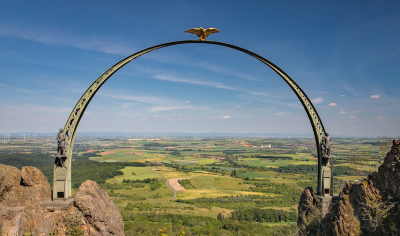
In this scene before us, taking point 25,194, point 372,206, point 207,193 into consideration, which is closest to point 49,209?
point 25,194

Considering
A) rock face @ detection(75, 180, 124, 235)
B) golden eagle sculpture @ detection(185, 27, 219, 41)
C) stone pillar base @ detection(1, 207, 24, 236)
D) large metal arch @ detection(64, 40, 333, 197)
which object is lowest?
rock face @ detection(75, 180, 124, 235)

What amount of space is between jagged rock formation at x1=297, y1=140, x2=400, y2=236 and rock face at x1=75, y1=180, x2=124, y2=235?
8280 mm

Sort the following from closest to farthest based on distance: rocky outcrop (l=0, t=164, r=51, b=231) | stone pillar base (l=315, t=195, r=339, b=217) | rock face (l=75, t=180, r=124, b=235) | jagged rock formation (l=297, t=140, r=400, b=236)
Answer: jagged rock formation (l=297, t=140, r=400, b=236)
rocky outcrop (l=0, t=164, r=51, b=231)
rock face (l=75, t=180, r=124, b=235)
stone pillar base (l=315, t=195, r=339, b=217)

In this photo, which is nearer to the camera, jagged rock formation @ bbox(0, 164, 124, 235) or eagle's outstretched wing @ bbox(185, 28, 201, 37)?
jagged rock formation @ bbox(0, 164, 124, 235)

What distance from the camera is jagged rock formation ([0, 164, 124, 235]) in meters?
8.03

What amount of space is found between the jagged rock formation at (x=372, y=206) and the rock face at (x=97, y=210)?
8.28m

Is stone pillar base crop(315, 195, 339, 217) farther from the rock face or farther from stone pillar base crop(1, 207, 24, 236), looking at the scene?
stone pillar base crop(1, 207, 24, 236)

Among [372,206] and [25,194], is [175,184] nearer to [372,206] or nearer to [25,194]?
[25,194]

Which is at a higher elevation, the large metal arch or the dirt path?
the large metal arch

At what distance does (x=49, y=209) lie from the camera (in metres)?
8.42

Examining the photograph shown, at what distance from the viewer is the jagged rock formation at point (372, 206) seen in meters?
6.33

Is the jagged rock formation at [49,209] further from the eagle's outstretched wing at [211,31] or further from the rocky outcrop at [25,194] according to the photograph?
the eagle's outstretched wing at [211,31]

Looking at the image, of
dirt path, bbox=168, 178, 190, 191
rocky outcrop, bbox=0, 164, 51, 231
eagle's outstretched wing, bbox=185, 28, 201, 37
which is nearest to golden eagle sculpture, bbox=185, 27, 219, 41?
eagle's outstretched wing, bbox=185, 28, 201, 37

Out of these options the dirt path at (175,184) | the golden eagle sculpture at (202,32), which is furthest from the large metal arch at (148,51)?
the dirt path at (175,184)
